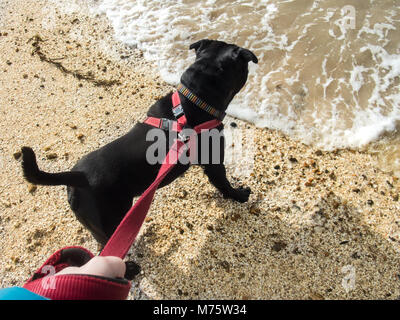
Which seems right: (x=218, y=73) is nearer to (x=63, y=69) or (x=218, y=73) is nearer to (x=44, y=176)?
(x=44, y=176)

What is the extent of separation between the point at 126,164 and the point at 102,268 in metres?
0.85

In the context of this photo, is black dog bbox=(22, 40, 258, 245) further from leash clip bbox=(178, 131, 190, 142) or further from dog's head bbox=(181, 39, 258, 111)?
leash clip bbox=(178, 131, 190, 142)

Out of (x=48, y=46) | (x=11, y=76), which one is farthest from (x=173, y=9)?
(x=11, y=76)

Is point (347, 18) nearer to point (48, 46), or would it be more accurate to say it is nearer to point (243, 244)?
point (243, 244)

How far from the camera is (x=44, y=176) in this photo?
1.98 meters

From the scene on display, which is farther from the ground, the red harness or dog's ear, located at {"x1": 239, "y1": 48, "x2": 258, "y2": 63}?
dog's ear, located at {"x1": 239, "y1": 48, "x2": 258, "y2": 63}

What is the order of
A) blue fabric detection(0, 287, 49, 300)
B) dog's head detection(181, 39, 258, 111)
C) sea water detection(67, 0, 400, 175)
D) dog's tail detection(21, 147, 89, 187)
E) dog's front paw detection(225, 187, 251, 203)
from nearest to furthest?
blue fabric detection(0, 287, 49, 300) → dog's tail detection(21, 147, 89, 187) → dog's head detection(181, 39, 258, 111) → dog's front paw detection(225, 187, 251, 203) → sea water detection(67, 0, 400, 175)

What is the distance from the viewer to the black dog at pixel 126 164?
212 centimetres

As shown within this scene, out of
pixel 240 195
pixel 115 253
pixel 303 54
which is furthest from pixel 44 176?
pixel 303 54

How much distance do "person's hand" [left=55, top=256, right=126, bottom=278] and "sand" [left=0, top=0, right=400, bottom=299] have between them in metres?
1.14

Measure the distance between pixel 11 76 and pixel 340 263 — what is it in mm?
4573

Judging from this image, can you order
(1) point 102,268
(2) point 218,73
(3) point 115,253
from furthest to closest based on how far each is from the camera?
(2) point 218,73 < (3) point 115,253 < (1) point 102,268

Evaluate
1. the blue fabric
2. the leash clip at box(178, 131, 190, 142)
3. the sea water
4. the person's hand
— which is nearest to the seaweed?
the sea water

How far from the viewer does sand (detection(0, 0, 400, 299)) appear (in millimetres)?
2580
